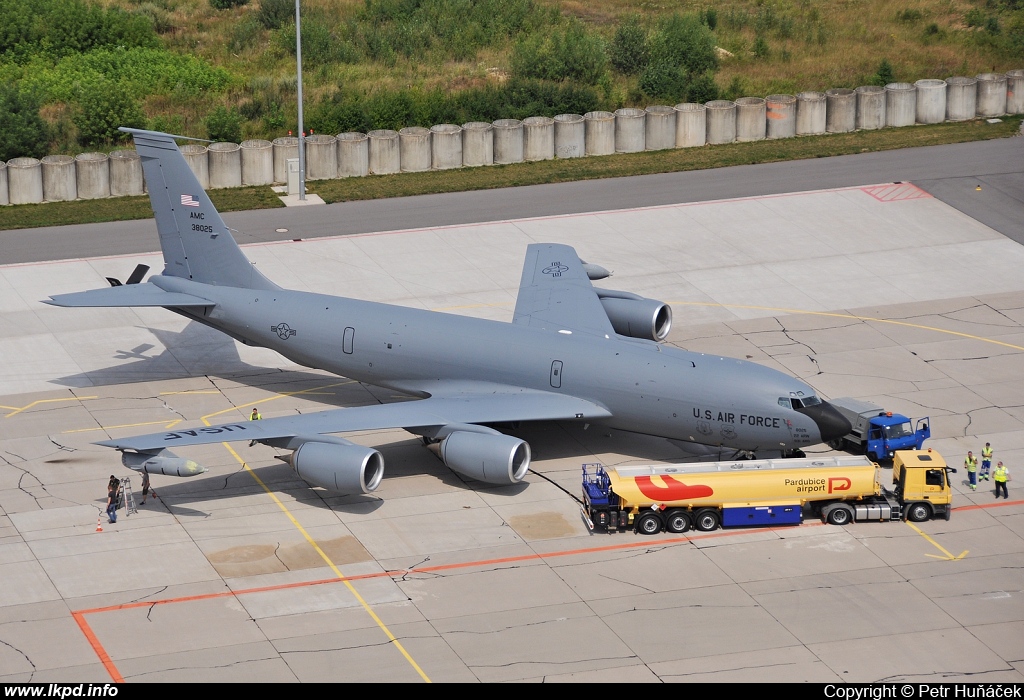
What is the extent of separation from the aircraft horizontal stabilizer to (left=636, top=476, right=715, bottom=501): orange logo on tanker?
64.6 ft

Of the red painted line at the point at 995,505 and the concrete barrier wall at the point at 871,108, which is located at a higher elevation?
the concrete barrier wall at the point at 871,108

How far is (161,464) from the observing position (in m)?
45.0

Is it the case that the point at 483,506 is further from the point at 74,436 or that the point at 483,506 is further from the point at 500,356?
the point at 74,436

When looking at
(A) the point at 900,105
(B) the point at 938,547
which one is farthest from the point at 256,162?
(B) the point at 938,547

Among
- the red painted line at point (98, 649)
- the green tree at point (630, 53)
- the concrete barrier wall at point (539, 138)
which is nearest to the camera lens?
the red painted line at point (98, 649)

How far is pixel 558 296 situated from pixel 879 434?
1500 centimetres

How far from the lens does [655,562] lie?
44312mm

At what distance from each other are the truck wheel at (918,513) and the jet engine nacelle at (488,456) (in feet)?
42.4

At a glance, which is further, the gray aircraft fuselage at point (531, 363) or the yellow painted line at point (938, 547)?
the gray aircraft fuselage at point (531, 363)

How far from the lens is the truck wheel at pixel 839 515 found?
46344 millimetres

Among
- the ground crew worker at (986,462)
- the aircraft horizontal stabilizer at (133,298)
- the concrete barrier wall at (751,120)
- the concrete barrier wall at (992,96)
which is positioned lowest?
the ground crew worker at (986,462)

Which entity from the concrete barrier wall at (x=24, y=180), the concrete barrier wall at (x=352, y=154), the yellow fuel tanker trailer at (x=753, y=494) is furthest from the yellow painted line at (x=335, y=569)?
the concrete barrier wall at (x=352, y=154)

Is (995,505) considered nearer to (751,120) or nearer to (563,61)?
(751,120)

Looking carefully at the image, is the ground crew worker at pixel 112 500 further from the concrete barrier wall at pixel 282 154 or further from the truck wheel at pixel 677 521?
the concrete barrier wall at pixel 282 154
